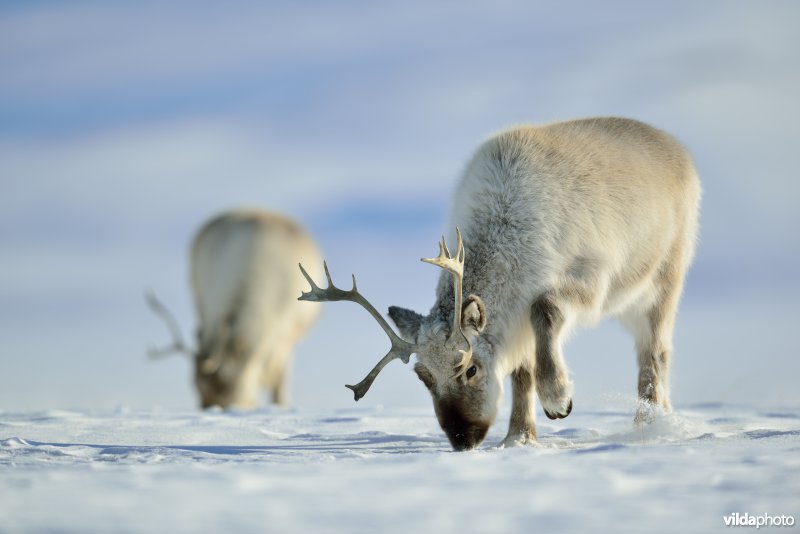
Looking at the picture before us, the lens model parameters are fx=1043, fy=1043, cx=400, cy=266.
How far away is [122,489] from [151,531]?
27.3 inches

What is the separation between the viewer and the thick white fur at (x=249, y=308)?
1509 cm

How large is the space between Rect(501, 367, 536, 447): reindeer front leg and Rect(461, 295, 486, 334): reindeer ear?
80 centimetres

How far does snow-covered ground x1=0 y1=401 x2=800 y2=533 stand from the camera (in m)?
3.38

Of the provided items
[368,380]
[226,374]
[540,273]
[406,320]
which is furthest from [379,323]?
[226,374]

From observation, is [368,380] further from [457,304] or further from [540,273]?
[540,273]

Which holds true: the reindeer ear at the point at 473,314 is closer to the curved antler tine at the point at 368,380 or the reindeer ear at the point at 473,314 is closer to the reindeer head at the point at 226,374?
the curved antler tine at the point at 368,380

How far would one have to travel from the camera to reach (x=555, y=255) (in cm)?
632

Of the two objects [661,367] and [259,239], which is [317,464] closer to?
[661,367]

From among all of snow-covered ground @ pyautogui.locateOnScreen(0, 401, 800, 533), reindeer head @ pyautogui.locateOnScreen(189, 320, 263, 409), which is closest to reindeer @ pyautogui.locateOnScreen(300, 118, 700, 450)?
snow-covered ground @ pyautogui.locateOnScreen(0, 401, 800, 533)

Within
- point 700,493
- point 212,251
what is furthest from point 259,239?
point 700,493

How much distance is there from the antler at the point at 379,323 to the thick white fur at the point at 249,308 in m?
8.83

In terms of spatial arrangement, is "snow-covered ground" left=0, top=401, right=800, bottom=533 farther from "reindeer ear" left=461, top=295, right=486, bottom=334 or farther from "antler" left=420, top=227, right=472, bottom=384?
"reindeer ear" left=461, top=295, right=486, bottom=334

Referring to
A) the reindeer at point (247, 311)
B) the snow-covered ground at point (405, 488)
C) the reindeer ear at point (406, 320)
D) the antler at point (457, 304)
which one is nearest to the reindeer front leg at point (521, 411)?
the snow-covered ground at point (405, 488)

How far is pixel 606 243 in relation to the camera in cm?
Result: 665
